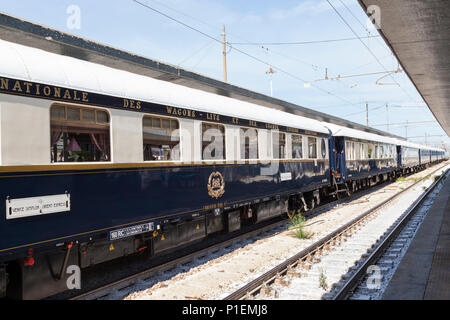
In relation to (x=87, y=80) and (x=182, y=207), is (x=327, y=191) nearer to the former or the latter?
(x=182, y=207)

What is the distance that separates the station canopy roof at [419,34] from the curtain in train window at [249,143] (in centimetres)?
370

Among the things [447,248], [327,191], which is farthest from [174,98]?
[327,191]

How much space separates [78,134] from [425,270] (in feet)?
20.1

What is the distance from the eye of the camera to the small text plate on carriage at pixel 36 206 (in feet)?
14.6

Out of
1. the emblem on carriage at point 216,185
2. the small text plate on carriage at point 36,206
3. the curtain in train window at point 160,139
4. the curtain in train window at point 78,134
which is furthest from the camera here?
the emblem on carriage at point 216,185

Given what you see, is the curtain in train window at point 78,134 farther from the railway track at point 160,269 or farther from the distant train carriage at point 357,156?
the distant train carriage at point 357,156

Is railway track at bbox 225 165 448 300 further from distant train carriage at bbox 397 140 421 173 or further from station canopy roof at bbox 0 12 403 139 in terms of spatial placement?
distant train carriage at bbox 397 140 421 173

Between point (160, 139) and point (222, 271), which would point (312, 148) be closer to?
point (222, 271)

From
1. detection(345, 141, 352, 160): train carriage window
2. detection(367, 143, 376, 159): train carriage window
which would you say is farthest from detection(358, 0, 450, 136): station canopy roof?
detection(367, 143, 376, 159): train carriage window

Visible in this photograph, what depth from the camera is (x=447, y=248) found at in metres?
7.79

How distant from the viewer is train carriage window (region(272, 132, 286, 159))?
35.0 ft

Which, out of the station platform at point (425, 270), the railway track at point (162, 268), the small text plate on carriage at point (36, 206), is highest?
the small text plate on carriage at point (36, 206)

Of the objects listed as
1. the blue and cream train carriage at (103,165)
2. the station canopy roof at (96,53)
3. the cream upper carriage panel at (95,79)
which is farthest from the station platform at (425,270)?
the station canopy roof at (96,53)

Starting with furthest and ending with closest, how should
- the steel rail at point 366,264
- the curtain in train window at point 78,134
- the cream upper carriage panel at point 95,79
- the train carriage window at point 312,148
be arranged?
the train carriage window at point 312,148
the steel rail at point 366,264
the curtain in train window at point 78,134
the cream upper carriage panel at point 95,79
